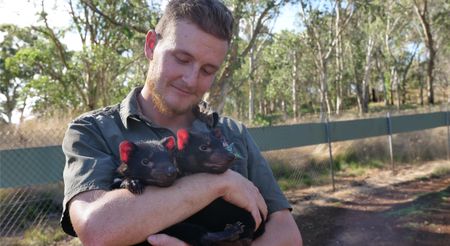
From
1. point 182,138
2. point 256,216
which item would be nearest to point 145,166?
point 182,138

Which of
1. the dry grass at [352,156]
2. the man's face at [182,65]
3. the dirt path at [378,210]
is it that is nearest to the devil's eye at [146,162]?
the man's face at [182,65]

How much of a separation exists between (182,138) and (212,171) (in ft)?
0.72

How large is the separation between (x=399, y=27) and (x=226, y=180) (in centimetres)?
4424

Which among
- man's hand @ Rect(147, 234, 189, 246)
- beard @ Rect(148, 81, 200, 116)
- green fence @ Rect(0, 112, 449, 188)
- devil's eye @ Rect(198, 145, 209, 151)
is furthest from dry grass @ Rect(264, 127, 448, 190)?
man's hand @ Rect(147, 234, 189, 246)

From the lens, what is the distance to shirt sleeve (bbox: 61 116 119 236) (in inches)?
76.0

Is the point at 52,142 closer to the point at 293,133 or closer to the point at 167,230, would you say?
the point at 293,133

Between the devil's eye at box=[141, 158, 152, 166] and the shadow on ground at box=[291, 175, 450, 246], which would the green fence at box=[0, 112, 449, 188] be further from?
the devil's eye at box=[141, 158, 152, 166]

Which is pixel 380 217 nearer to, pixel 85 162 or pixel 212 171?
pixel 212 171

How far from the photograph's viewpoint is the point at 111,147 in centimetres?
219

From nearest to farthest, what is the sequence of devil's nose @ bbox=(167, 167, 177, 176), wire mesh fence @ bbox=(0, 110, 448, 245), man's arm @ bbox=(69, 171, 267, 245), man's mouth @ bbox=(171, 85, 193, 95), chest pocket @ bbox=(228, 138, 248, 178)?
1. man's arm @ bbox=(69, 171, 267, 245)
2. devil's nose @ bbox=(167, 167, 177, 176)
3. man's mouth @ bbox=(171, 85, 193, 95)
4. chest pocket @ bbox=(228, 138, 248, 178)
5. wire mesh fence @ bbox=(0, 110, 448, 245)

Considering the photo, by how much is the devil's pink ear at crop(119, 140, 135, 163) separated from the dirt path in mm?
5679

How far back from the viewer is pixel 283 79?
42.5m

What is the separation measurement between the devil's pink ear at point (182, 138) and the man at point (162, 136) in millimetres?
192

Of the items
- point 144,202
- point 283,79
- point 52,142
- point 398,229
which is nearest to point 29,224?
point 52,142
